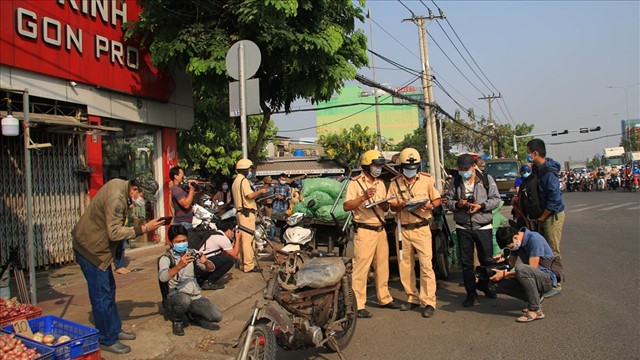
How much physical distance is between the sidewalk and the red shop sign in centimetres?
314

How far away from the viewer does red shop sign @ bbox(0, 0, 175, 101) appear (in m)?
6.93

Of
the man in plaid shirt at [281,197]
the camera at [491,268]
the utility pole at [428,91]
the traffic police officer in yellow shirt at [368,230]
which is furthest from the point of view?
the utility pole at [428,91]

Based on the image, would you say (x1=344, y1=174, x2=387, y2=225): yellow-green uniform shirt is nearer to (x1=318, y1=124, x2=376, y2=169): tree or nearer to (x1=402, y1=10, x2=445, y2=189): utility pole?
(x1=402, y1=10, x2=445, y2=189): utility pole

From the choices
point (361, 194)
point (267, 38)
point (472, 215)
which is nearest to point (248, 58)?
point (267, 38)

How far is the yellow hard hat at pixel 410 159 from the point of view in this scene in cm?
588

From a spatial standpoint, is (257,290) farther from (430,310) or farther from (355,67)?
(355,67)

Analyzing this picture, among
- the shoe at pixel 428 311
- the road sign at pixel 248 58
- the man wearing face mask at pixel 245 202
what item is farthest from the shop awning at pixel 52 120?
the shoe at pixel 428 311

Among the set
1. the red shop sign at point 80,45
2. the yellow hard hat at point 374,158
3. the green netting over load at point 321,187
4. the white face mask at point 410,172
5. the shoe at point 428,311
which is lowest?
the shoe at point 428,311

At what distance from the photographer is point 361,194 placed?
5859 millimetres

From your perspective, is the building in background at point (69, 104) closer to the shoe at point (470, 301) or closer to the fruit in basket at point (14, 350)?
the fruit in basket at point (14, 350)

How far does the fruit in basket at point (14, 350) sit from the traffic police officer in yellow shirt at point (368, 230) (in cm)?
330

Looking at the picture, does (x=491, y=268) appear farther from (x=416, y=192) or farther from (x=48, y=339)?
(x=48, y=339)

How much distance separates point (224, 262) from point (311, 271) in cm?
254

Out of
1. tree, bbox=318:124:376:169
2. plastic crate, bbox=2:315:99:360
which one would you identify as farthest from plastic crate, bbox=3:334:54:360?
tree, bbox=318:124:376:169
